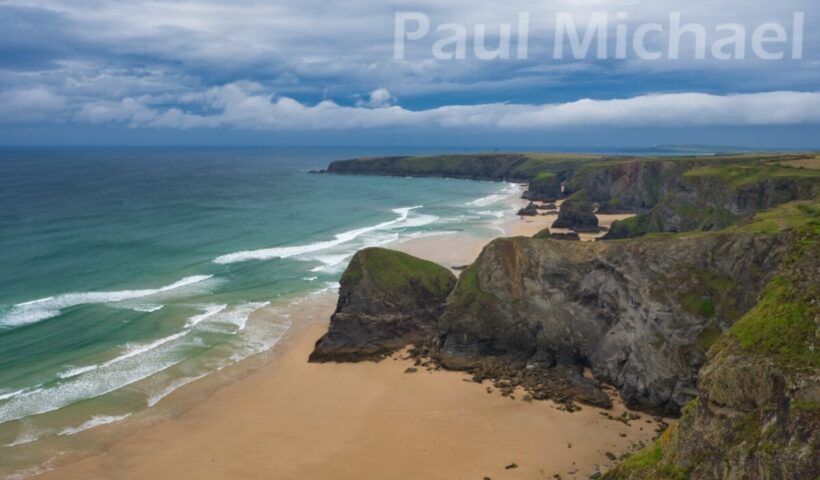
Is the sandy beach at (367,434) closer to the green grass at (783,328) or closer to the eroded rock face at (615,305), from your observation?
the eroded rock face at (615,305)

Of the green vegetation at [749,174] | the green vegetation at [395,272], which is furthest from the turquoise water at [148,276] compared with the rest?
the green vegetation at [749,174]

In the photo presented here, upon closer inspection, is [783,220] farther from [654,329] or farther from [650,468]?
[650,468]

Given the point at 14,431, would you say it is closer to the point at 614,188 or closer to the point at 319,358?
the point at 319,358

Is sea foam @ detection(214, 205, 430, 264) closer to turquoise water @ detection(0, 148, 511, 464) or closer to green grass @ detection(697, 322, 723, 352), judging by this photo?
turquoise water @ detection(0, 148, 511, 464)

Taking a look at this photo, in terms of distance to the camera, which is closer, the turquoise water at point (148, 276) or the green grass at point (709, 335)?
the green grass at point (709, 335)

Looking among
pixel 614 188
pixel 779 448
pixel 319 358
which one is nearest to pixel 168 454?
pixel 319 358
